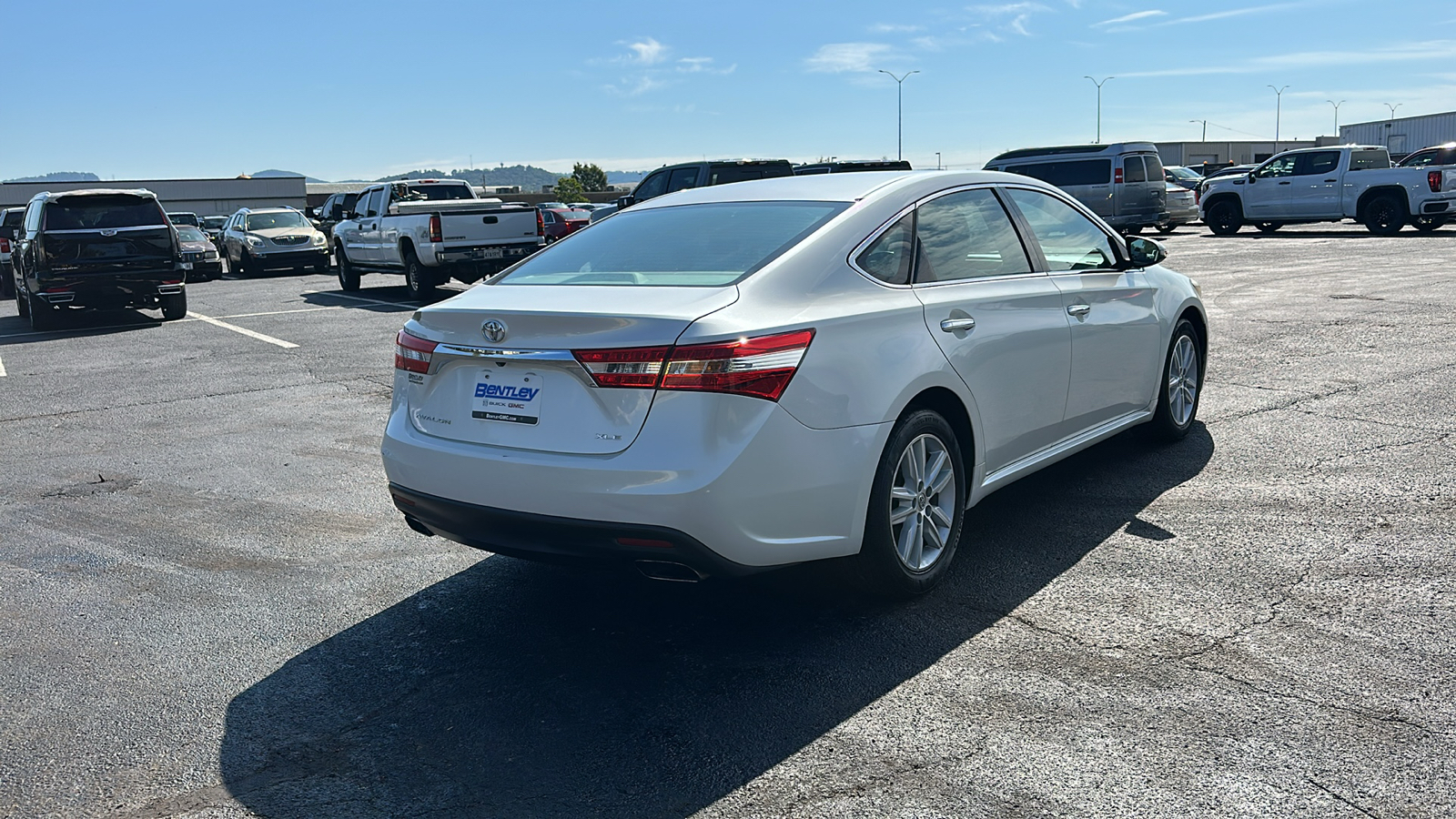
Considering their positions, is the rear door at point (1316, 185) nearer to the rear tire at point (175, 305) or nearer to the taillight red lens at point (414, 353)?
the rear tire at point (175, 305)

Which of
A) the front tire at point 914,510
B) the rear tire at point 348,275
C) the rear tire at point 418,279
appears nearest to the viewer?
the front tire at point 914,510

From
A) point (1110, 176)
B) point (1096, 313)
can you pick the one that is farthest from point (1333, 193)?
point (1096, 313)

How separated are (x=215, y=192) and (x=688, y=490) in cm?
11290

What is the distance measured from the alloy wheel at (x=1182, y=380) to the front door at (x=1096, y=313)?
16.2 inches

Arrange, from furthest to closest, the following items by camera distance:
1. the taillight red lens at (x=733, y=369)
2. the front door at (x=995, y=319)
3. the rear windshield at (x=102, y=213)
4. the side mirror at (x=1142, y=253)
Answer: the rear windshield at (x=102, y=213), the side mirror at (x=1142, y=253), the front door at (x=995, y=319), the taillight red lens at (x=733, y=369)

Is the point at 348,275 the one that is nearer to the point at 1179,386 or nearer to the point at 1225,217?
the point at 1179,386

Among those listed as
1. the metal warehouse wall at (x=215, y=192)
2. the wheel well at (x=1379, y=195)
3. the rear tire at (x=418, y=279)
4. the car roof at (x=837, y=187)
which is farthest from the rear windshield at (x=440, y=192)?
the metal warehouse wall at (x=215, y=192)

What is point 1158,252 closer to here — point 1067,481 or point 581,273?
point 1067,481

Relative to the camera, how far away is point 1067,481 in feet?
20.5

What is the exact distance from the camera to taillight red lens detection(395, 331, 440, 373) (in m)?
4.35

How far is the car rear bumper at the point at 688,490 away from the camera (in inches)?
146

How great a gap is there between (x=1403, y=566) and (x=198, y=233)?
28.3 m

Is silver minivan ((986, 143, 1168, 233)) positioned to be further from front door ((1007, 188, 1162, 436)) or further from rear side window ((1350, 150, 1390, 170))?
front door ((1007, 188, 1162, 436))

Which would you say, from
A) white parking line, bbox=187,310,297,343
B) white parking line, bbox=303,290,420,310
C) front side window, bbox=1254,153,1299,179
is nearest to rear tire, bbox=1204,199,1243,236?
front side window, bbox=1254,153,1299,179
